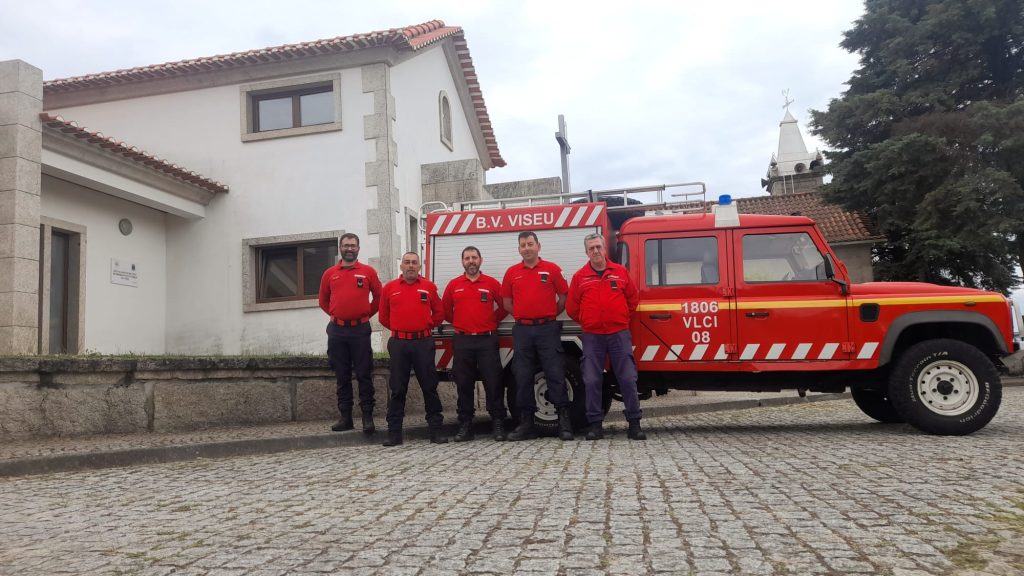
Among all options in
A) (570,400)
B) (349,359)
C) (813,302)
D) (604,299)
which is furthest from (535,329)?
(813,302)

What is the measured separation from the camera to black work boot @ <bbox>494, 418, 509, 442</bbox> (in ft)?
24.6

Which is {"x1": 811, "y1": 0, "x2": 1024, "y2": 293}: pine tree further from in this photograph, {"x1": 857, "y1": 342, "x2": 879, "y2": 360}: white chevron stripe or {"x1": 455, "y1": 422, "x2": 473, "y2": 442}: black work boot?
{"x1": 455, "y1": 422, "x2": 473, "y2": 442}: black work boot

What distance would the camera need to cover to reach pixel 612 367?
23.5 ft

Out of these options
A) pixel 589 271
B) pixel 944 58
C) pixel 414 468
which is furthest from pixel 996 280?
pixel 414 468

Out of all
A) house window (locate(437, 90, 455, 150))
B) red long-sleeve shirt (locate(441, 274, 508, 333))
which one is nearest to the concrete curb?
red long-sleeve shirt (locate(441, 274, 508, 333))

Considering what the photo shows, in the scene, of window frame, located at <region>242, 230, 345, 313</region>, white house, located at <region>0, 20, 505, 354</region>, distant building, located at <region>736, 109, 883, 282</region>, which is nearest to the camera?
white house, located at <region>0, 20, 505, 354</region>

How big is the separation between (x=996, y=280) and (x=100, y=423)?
22290 millimetres

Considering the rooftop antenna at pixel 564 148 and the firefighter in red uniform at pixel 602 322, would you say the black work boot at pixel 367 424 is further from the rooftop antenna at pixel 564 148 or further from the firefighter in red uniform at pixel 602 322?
the rooftop antenna at pixel 564 148

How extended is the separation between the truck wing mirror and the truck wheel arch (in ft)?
1.59

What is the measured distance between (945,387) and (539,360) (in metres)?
3.58

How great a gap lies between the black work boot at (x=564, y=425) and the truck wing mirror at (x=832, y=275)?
8.85 ft

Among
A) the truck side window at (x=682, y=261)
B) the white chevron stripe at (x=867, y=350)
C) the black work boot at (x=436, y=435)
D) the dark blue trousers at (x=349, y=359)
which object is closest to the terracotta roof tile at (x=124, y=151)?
the dark blue trousers at (x=349, y=359)

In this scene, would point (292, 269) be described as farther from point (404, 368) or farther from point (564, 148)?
point (404, 368)

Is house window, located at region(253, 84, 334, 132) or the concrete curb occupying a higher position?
house window, located at region(253, 84, 334, 132)
